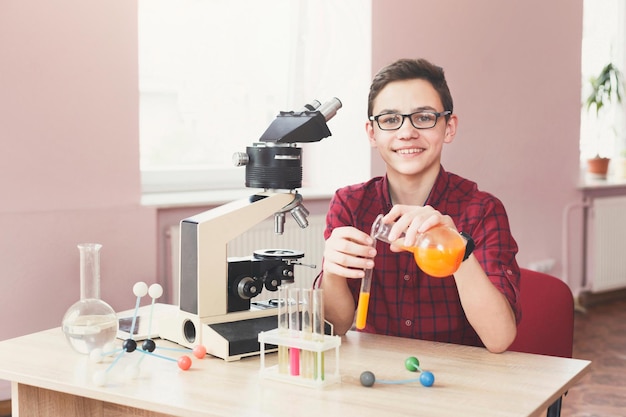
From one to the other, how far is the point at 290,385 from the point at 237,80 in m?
3.04

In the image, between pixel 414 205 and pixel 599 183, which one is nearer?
pixel 414 205

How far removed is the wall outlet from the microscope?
4.03 meters

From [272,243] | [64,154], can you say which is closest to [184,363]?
[64,154]

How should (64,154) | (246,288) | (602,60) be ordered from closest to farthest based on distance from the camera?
1. (246,288)
2. (64,154)
3. (602,60)

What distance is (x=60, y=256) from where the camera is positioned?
3348mm

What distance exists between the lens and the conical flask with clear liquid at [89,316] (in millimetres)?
1705

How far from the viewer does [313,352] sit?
155 centimetres

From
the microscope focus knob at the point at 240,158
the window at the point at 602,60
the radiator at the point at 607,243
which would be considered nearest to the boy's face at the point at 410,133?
the microscope focus knob at the point at 240,158

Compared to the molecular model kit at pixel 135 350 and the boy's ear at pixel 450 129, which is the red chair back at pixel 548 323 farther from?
the molecular model kit at pixel 135 350

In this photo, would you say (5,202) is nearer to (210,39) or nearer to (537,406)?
(210,39)

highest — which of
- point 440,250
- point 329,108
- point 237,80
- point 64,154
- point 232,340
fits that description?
point 237,80

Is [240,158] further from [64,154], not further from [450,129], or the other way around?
[64,154]

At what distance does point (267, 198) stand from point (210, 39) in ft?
8.47

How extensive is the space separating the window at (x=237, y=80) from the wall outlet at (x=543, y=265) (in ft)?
5.58
